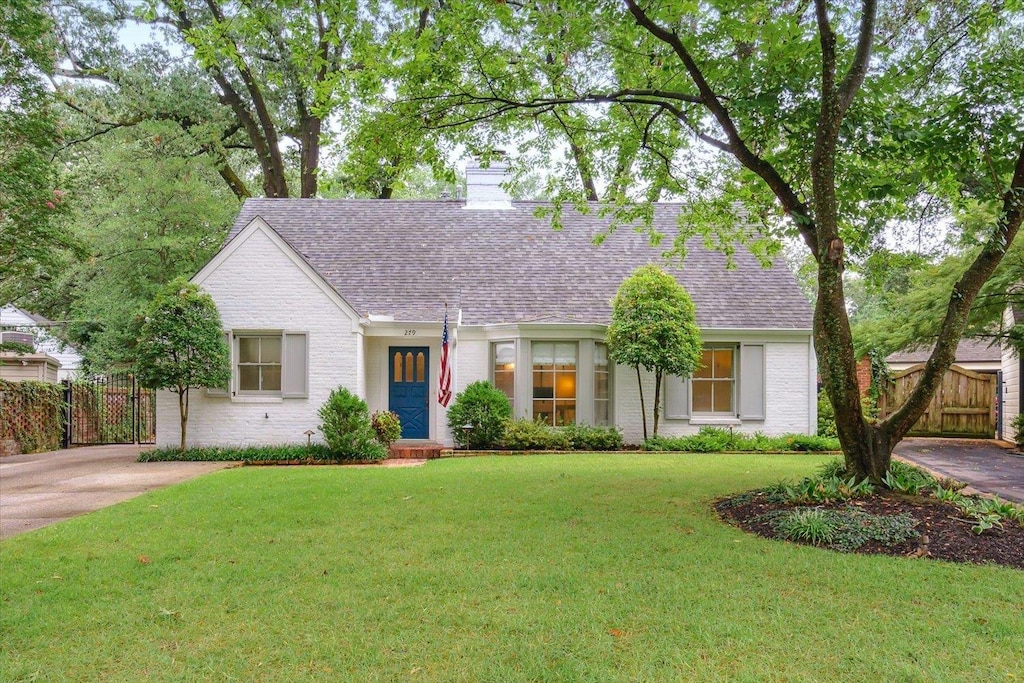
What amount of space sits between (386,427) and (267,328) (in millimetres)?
3276

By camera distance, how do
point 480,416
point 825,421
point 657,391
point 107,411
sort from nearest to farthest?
1. point 480,416
2. point 657,391
3. point 825,421
4. point 107,411

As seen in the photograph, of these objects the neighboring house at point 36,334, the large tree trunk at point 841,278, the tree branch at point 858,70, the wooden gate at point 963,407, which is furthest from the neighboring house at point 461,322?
the neighboring house at point 36,334

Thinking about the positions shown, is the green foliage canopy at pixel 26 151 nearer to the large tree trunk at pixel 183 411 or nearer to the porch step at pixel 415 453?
the large tree trunk at pixel 183 411

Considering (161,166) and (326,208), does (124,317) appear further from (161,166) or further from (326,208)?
(326,208)

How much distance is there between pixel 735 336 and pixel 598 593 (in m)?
11.6

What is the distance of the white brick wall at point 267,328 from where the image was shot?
13.7 meters

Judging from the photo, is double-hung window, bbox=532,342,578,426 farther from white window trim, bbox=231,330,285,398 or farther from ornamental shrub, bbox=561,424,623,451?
white window trim, bbox=231,330,285,398

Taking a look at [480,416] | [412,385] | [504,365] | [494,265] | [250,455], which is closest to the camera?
[250,455]

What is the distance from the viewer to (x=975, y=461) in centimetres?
1313

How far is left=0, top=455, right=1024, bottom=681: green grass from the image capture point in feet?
12.4

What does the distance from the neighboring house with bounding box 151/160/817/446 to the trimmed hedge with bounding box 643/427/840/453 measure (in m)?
0.77

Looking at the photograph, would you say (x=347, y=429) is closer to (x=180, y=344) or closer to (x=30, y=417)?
(x=180, y=344)

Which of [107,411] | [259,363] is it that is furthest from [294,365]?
[107,411]

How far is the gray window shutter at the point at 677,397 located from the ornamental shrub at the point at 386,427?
6.21 metres
